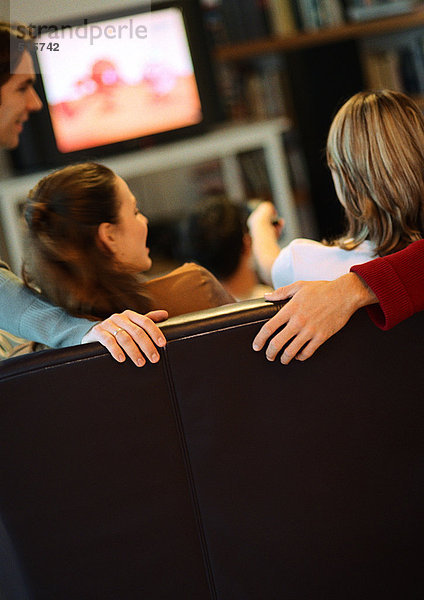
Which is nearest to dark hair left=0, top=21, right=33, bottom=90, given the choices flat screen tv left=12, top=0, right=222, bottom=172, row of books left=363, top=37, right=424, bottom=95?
flat screen tv left=12, top=0, right=222, bottom=172

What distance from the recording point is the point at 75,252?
45.9 inches

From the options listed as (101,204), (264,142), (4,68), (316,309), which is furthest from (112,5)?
(316,309)

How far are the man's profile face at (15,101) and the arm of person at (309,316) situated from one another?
3.33 feet

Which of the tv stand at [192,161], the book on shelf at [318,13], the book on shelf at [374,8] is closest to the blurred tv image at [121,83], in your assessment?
the tv stand at [192,161]

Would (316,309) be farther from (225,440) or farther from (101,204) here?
(101,204)

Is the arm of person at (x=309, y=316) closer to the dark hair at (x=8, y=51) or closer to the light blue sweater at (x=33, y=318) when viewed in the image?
the light blue sweater at (x=33, y=318)

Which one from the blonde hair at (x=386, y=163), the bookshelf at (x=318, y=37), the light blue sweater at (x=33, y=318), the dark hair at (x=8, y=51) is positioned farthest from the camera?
the bookshelf at (x=318, y=37)

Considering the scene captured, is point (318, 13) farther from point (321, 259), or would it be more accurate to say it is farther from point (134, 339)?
point (134, 339)

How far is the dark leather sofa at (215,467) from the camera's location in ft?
2.83

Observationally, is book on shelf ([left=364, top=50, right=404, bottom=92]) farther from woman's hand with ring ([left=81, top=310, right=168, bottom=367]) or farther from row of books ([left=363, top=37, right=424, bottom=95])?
woman's hand with ring ([left=81, top=310, right=168, bottom=367])

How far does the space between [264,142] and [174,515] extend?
103 inches

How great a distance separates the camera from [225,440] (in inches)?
35.4

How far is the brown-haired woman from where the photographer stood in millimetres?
1137

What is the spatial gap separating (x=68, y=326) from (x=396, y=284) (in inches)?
19.1
